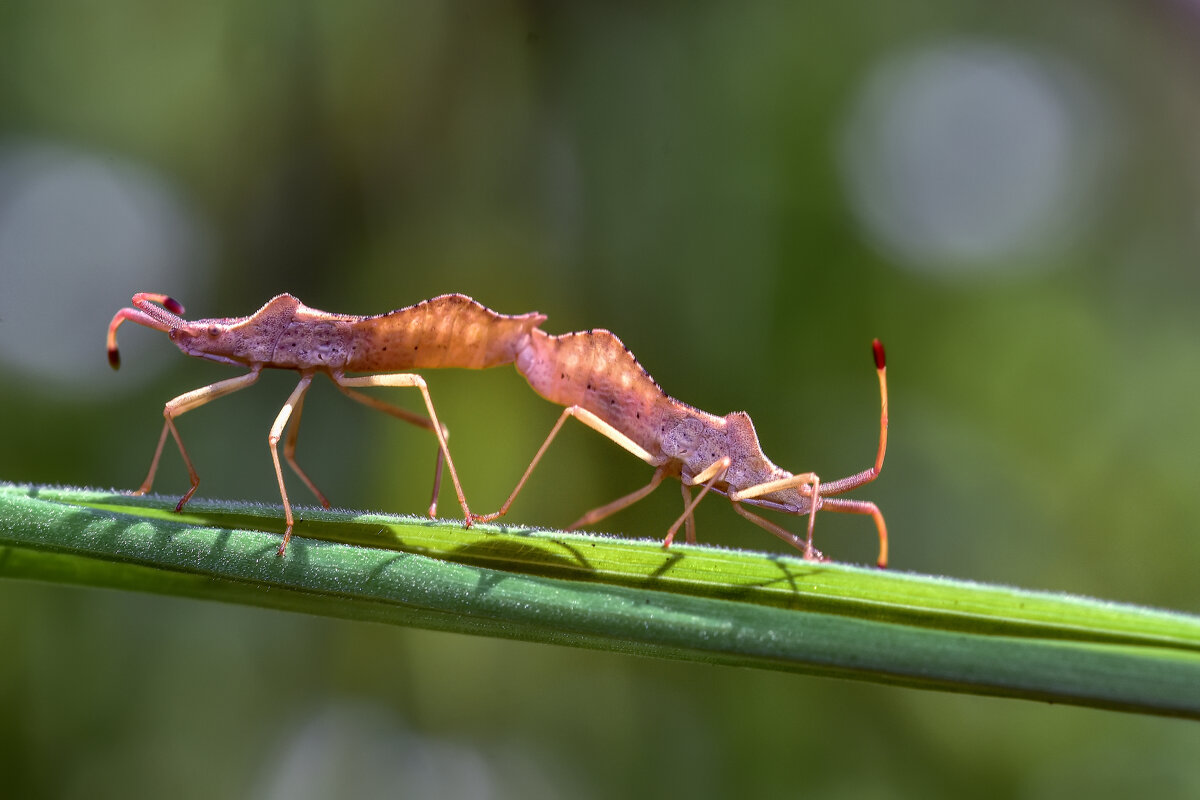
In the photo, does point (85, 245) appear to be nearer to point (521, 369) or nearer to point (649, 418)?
point (521, 369)

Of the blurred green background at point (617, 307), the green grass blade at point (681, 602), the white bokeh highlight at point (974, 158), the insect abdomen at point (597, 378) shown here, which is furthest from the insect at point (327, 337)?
the white bokeh highlight at point (974, 158)

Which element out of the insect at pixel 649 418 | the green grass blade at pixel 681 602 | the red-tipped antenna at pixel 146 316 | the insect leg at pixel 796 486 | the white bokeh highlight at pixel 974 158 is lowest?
the green grass blade at pixel 681 602

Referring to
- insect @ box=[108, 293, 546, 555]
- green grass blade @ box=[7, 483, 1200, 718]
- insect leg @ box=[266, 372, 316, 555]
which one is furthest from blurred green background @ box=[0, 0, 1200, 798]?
green grass blade @ box=[7, 483, 1200, 718]

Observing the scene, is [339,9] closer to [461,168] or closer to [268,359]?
[461,168]

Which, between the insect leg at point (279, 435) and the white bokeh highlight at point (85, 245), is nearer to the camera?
the insect leg at point (279, 435)

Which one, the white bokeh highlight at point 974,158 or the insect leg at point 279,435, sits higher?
the white bokeh highlight at point 974,158

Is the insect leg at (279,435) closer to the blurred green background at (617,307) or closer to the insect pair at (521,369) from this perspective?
the insect pair at (521,369)

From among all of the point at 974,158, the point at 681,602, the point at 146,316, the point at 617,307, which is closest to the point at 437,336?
the point at 146,316
